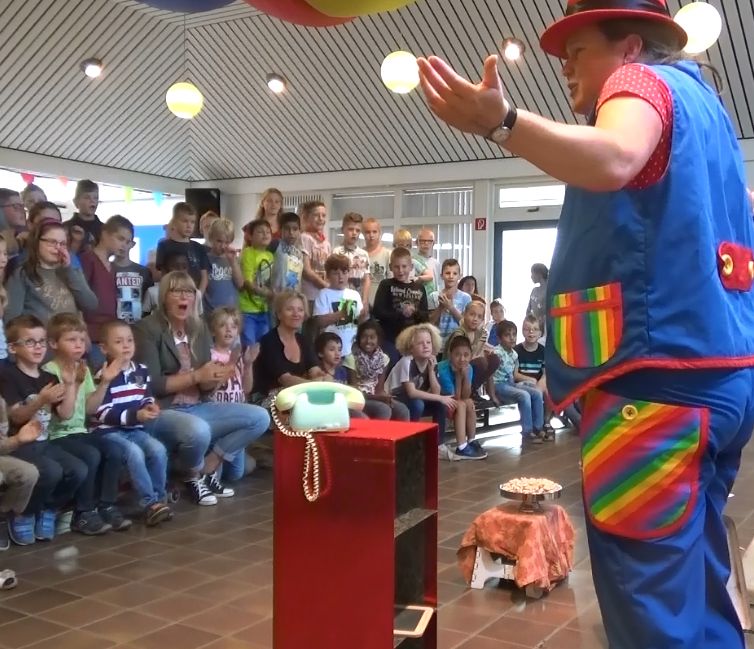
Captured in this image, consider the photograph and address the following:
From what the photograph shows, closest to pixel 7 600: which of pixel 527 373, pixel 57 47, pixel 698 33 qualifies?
pixel 698 33

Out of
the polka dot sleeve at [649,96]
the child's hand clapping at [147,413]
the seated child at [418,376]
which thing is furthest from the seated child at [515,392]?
the polka dot sleeve at [649,96]

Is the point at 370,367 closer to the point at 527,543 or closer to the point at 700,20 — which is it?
the point at 527,543

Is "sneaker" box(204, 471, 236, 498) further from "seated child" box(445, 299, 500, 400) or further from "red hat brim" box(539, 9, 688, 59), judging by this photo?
"red hat brim" box(539, 9, 688, 59)

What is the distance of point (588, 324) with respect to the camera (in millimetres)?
1446

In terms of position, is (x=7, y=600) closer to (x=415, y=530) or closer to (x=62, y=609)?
(x=62, y=609)

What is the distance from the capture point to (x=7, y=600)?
3.18 meters

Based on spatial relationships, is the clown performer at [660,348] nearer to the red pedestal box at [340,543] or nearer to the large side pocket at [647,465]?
the large side pocket at [647,465]

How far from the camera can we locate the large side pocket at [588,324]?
141cm

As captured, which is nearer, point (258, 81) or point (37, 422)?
point (37, 422)

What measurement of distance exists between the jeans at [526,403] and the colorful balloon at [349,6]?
185 inches

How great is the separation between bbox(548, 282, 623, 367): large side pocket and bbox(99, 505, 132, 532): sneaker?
326cm

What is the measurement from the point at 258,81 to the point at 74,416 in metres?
6.91

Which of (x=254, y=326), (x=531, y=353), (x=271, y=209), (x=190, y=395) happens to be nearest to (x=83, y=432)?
(x=190, y=395)

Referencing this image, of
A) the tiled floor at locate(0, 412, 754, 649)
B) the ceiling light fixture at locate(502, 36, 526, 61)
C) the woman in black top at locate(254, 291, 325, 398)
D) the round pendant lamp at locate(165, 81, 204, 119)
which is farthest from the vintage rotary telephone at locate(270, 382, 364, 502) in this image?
the ceiling light fixture at locate(502, 36, 526, 61)
